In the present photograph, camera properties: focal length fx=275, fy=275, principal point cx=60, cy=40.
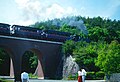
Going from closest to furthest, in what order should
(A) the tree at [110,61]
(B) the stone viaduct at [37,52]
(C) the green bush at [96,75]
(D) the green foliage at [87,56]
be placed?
(A) the tree at [110,61], (C) the green bush at [96,75], (D) the green foliage at [87,56], (B) the stone viaduct at [37,52]

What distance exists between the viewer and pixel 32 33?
3059 cm

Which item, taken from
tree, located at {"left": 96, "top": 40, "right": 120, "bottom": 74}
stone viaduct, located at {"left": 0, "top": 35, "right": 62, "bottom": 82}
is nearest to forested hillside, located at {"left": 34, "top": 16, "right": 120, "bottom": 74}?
tree, located at {"left": 96, "top": 40, "right": 120, "bottom": 74}

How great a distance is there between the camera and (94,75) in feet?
81.1

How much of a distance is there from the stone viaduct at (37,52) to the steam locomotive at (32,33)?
496 millimetres

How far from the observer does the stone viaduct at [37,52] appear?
1126 inches

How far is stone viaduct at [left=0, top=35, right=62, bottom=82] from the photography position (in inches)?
1126

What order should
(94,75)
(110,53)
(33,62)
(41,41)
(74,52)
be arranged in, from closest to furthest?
(110,53), (94,75), (74,52), (41,41), (33,62)

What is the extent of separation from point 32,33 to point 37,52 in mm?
2467

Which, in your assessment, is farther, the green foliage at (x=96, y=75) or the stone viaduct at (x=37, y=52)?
the stone viaduct at (x=37, y=52)

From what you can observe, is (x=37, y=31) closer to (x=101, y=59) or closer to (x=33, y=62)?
(x=33, y=62)

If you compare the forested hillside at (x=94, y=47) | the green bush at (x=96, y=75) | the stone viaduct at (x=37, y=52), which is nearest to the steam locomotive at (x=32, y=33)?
the stone viaduct at (x=37, y=52)

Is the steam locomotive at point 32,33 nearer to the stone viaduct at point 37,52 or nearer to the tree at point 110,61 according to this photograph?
the stone viaduct at point 37,52

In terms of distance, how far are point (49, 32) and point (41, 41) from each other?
2.41m

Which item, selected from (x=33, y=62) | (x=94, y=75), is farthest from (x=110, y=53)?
(x=33, y=62)
